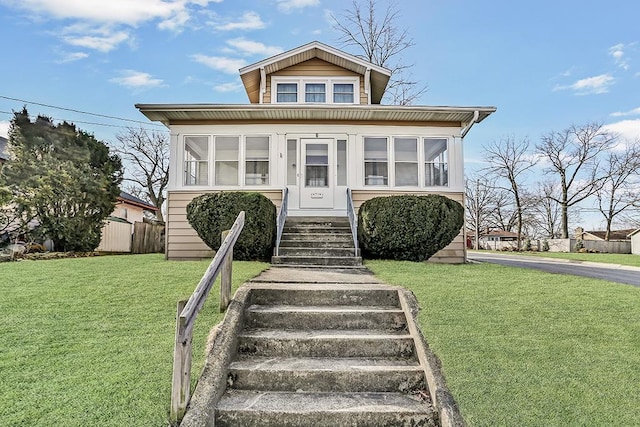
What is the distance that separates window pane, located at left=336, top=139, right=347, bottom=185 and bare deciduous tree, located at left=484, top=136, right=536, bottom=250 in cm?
2796

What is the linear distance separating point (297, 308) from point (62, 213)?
10560 mm

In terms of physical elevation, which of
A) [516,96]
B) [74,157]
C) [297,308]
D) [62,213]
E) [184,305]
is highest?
[516,96]

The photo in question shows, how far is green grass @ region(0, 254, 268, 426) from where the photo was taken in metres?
2.71

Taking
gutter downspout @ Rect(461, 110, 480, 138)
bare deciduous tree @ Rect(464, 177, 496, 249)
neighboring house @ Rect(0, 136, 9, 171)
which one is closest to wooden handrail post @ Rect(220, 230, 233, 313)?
gutter downspout @ Rect(461, 110, 480, 138)

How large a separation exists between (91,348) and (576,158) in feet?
127

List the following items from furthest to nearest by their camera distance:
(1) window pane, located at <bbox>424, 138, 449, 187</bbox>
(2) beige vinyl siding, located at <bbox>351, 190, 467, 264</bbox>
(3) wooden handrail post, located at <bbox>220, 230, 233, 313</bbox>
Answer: (1) window pane, located at <bbox>424, 138, 449, 187</bbox> → (2) beige vinyl siding, located at <bbox>351, 190, 467, 264</bbox> → (3) wooden handrail post, located at <bbox>220, 230, 233, 313</bbox>

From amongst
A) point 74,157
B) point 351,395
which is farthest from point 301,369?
point 74,157

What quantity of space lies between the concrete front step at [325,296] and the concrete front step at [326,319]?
0.46m

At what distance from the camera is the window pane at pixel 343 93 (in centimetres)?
1267

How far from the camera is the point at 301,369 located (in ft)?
11.4

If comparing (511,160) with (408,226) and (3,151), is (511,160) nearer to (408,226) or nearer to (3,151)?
(408,226)

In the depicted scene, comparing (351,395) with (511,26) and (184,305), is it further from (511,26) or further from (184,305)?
(511,26)

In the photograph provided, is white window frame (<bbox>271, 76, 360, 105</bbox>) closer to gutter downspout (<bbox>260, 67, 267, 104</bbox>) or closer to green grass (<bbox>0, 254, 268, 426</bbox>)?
gutter downspout (<bbox>260, 67, 267, 104</bbox>)

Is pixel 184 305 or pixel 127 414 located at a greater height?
pixel 184 305
